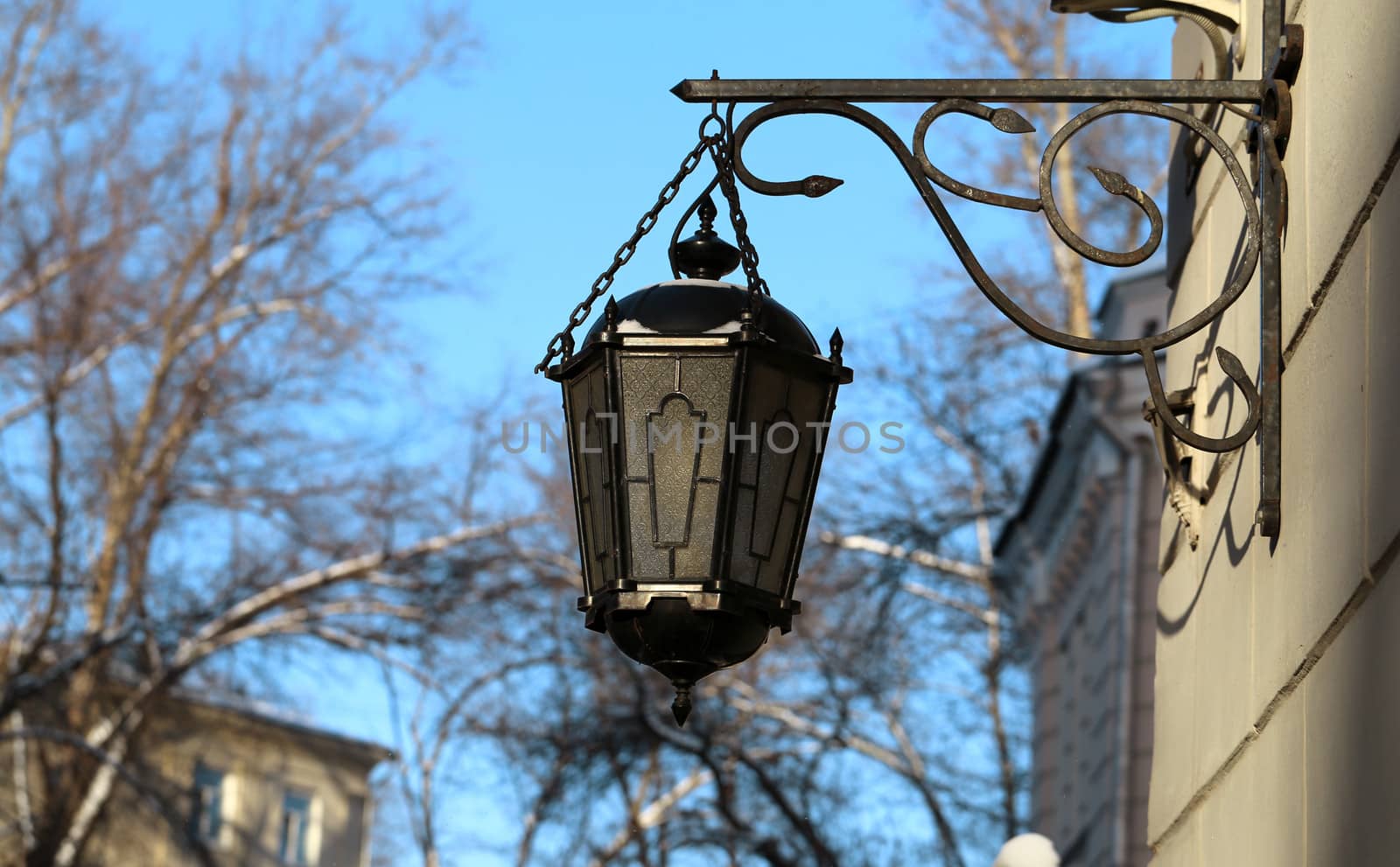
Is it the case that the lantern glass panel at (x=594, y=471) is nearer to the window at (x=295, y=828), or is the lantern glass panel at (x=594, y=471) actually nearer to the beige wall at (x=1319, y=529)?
the beige wall at (x=1319, y=529)

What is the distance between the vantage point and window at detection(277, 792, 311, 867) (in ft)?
122

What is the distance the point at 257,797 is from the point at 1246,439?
3526 centimetres

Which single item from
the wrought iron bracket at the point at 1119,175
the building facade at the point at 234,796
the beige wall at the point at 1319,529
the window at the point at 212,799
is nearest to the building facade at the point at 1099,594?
the building facade at the point at 234,796

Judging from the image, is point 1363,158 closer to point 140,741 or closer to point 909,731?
point 909,731

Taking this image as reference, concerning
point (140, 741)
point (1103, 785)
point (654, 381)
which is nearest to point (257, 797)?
point (140, 741)

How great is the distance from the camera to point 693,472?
Answer: 3488 mm

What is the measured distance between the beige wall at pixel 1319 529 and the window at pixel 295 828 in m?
34.6

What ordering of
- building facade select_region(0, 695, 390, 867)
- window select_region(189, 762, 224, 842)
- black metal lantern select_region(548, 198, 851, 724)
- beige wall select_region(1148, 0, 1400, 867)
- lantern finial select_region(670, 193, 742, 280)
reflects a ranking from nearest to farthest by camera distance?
1. beige wall select_region(1148, 0, 1400, 867)
2. black metal lantern select_region(548, 198, 851, 724)
3. lantern finial select_region(670, 193, 742, 280)
4. building facade select_region(0, 695, 390, 867)
5. window select_region(189, 762, 224, 842)

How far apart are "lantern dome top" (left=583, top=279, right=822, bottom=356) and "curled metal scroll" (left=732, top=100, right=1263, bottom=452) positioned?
0.34 m

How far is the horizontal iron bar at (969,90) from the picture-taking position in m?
3.14

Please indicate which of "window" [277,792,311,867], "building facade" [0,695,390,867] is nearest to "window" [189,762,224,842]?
"building facade" [0,695,390,867]

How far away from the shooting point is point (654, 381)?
138 inches

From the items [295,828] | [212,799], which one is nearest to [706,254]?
[212,799]

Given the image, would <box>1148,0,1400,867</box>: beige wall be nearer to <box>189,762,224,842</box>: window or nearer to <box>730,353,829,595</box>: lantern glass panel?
<box>730,353,829,595</box>: lantern glass panel
